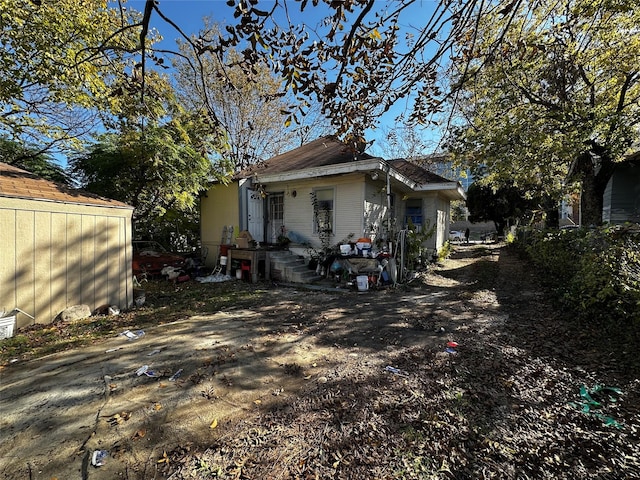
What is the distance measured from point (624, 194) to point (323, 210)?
12.3 metres

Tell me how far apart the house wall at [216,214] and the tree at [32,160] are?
433 cm

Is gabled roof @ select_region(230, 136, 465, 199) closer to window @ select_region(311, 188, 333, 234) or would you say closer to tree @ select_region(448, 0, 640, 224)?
window @ select_region(311, 188, 333, 234)

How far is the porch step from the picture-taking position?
A: 8.52 m

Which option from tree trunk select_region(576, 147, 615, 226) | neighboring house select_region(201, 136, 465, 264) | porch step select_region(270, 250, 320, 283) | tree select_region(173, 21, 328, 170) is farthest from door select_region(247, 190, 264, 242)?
tree trunk select_region(576, 147, 615, 226)

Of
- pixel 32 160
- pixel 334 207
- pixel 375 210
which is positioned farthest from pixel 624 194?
pixel 32 160

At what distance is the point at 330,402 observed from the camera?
103 inches

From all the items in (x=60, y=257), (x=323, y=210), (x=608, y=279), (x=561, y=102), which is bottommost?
(x=608, y=279)

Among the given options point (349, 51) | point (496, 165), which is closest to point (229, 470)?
point (349, 51)

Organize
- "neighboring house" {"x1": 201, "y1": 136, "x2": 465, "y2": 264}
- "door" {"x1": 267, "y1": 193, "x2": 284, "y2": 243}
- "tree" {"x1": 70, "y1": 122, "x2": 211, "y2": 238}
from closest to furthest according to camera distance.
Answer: "tree" {"x1": 70, "y1": 122, "x2": 211, "y2": 238} → "neighboring house" {"x1": 201, "y1": 136, "x2": 465, "y2": 264} → "door" {"x1": 267, "y1": 193, "x2": 284, "y2": 243}

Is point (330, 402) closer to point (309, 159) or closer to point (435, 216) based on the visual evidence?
point (309, 159)

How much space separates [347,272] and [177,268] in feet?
18.4

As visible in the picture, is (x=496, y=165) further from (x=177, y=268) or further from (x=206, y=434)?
(x=177, y=268)

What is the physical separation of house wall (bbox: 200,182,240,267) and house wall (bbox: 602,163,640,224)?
14.6 m

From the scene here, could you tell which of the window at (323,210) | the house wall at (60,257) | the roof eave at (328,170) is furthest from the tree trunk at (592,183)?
the house wall at (60,257)
